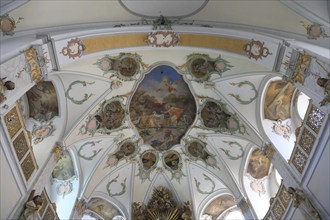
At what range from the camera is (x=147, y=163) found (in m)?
17.9

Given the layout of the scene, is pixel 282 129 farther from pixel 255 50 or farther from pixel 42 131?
pixel 42 131

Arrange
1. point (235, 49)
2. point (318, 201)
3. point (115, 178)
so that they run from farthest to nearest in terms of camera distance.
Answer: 1. point (115, 178)
2. point (235, 49)
3. point (318, 201)

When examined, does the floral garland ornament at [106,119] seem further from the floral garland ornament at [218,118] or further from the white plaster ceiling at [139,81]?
the floral garland ornament at [218,118]

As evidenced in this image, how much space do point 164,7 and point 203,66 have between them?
3344mm

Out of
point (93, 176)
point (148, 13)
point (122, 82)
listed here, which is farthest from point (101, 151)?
point (148, 13)

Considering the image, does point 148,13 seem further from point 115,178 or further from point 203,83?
point 115,178

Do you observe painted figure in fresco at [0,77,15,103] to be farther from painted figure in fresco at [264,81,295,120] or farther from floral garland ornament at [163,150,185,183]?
floral garland ornament at [163,150,185,183]

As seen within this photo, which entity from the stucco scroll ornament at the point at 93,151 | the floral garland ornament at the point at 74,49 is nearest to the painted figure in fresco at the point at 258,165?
the stucco scroll ornament at the point at 93,151

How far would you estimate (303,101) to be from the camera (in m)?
12.2

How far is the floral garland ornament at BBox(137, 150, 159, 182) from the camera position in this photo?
17562 mm

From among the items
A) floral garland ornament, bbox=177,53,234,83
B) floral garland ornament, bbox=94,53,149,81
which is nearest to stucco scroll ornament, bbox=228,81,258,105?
floral garland ornament, bbox=177,53,234,83

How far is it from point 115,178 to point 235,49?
10464 millimetres

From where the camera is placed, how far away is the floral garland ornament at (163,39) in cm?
1155

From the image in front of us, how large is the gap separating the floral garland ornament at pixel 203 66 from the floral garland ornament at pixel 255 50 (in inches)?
64.5
